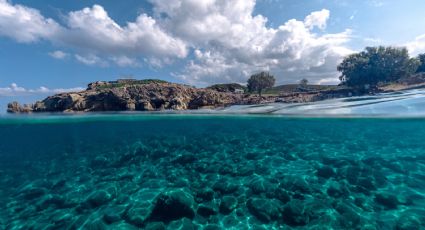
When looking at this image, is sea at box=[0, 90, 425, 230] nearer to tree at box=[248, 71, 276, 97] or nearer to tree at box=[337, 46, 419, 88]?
tree at box=[337, 46, 419, 88]

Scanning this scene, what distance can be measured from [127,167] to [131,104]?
48.6 metres

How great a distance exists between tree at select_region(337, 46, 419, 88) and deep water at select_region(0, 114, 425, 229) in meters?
47.2

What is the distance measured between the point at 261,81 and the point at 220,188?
6789 centimetres

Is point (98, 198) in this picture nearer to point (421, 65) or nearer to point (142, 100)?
point (142, 100)

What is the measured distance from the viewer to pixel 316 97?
42.4 metres

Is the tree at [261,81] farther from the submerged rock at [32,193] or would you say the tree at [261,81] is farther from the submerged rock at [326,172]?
the submerged rock at [32,193]

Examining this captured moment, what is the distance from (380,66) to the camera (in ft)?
171

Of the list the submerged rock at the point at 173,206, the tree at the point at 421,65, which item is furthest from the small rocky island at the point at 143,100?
the submerged rock at the point at 173,206

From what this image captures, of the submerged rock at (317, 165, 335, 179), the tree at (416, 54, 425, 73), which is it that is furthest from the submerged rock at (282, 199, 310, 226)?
the tree at (416, 54, 425, 73)

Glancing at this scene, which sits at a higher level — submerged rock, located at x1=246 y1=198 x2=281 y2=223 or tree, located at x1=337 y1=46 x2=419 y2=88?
tree, located at x1=337 y1=46 x2=419 y2=88

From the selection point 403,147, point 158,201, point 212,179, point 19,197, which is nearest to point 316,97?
point 403,147

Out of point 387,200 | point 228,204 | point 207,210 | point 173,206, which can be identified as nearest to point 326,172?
point 387,200

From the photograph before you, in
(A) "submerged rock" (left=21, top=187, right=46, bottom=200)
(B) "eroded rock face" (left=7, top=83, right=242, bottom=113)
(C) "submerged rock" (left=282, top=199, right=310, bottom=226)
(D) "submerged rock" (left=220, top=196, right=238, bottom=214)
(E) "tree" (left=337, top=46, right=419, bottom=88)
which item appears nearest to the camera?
(C) "submerged rock" (left=282, top=199, right=310, bottom=226)

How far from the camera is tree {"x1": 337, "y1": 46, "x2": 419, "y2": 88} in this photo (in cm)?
5166
